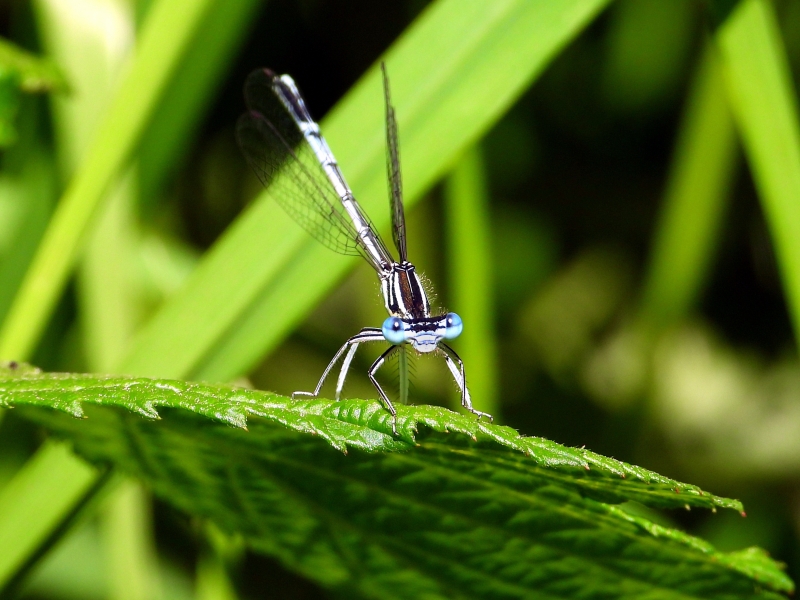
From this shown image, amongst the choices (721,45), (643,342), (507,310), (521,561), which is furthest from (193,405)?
(507,310)

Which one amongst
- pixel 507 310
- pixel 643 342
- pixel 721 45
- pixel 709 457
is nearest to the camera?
pixel 721 45

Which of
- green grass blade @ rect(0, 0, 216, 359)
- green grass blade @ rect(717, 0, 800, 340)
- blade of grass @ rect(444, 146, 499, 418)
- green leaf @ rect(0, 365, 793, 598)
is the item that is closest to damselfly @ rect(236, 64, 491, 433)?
green leaf @ rect(0, 365, 793, 598)

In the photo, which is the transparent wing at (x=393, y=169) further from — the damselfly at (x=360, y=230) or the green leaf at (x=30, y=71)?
the green leaf at (x=30, y=71)

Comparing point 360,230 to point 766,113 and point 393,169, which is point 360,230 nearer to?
point 393,169

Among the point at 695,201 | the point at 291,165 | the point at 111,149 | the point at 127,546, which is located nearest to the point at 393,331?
the point at 291,165

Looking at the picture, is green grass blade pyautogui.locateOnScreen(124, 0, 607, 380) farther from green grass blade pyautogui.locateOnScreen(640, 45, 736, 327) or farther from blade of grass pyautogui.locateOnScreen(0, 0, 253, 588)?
green grass blade pyautogui.locateOnScreen(640, 45, 736, 327)

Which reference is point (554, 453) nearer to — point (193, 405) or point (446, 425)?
point (446, 425)
